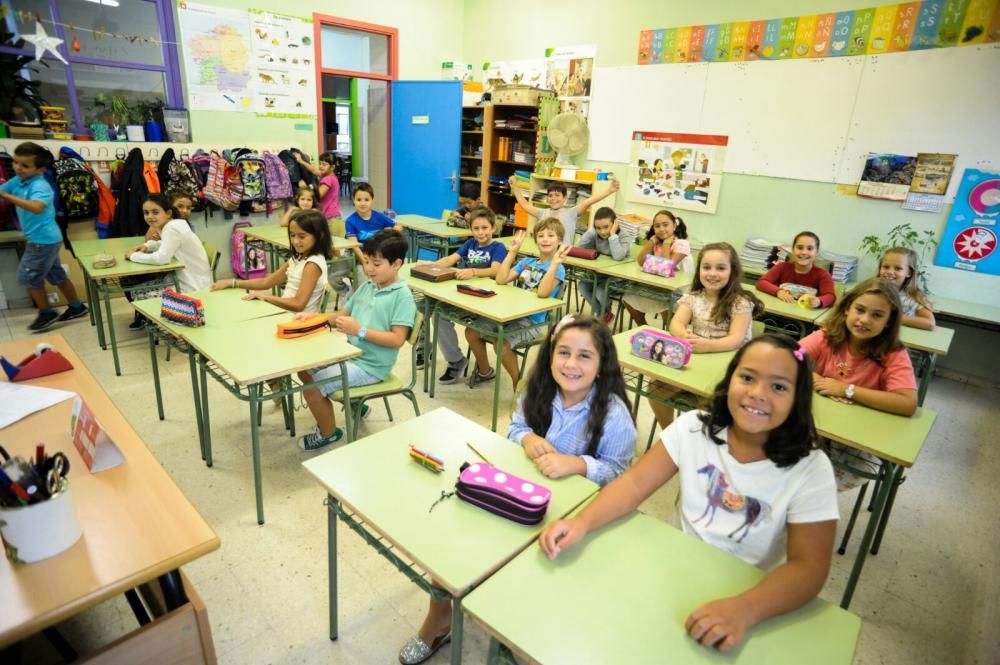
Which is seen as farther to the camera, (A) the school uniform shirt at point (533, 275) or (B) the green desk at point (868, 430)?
(A) the school uniform shirt at point (533, 275)

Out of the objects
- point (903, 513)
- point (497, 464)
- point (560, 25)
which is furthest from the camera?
point (560, 25)

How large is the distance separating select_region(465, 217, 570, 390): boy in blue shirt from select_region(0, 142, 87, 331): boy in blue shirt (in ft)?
11.1

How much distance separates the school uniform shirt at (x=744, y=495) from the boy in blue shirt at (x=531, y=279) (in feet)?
5.84

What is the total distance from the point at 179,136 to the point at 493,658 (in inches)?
238

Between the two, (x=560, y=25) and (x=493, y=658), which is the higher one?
(x=560, y=25)

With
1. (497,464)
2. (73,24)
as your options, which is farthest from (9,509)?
(73,24)

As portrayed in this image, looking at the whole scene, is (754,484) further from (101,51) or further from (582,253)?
(101,51)

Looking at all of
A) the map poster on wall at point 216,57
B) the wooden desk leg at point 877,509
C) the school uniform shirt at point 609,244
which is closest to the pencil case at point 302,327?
the wooden desk leg at point 877,509

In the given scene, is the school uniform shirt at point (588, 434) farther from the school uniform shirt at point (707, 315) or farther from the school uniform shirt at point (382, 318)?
the school uniform shirt at point (707, 315)

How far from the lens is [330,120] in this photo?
9.52m

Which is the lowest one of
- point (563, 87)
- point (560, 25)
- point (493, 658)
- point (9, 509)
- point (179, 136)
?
point (493, 658)

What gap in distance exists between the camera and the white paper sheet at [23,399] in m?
1.53

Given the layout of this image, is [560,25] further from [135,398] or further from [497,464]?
[497,464]

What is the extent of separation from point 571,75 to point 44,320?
18.3 feet
